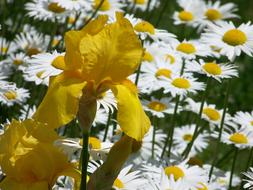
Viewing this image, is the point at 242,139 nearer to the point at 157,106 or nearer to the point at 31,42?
the point at 157,106

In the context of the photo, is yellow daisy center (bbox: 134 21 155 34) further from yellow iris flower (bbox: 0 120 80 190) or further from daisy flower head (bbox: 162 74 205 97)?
yellow iris flower (bbox: 0 120 80 190)

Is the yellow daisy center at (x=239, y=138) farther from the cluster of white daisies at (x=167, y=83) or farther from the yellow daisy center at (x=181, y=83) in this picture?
the yellow daisy center at (x=181, y=83)

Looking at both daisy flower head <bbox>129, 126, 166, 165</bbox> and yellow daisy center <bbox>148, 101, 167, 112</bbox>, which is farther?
yellow daisy center <bbox>148, 101, 167, 112</bbox>

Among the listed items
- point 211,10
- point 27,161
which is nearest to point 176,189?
point 27,161

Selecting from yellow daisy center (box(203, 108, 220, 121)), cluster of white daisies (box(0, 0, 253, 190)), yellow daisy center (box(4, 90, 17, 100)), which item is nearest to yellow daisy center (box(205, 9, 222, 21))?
cluster of white daisies (box(0, 0, 253, 190))

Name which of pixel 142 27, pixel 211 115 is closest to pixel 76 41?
pixel 142 27
